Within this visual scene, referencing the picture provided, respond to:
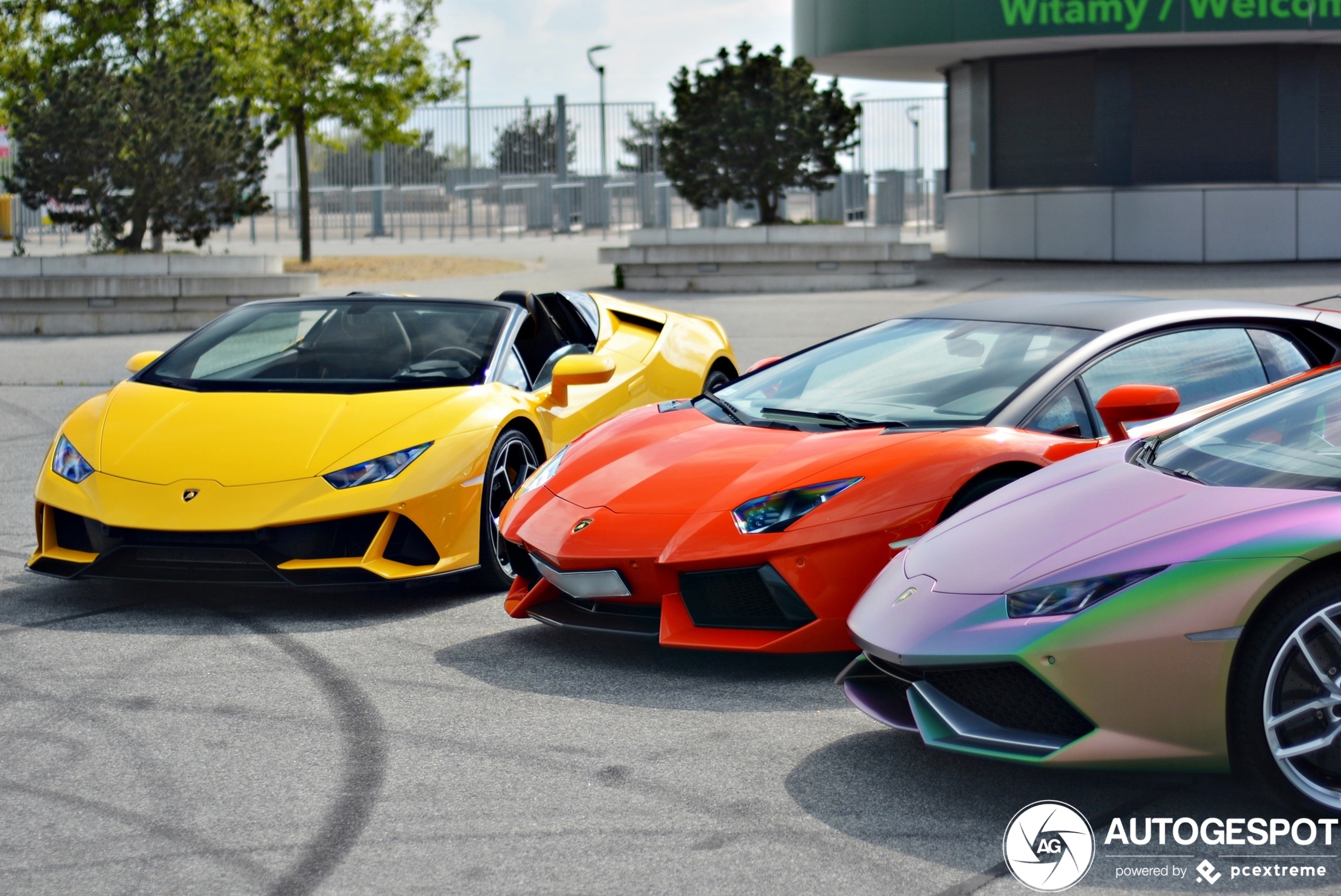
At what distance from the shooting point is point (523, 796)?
11.5ft

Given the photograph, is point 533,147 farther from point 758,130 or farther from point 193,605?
point 193,605

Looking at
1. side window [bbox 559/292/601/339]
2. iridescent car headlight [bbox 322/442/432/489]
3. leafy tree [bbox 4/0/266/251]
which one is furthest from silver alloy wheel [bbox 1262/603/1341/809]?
leafy tree [bbox 4/0/266/251]

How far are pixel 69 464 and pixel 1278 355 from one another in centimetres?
451

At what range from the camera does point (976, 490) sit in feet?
15.0

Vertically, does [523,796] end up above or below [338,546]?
below

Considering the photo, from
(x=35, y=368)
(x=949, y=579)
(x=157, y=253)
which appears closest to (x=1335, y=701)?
(x=949, y=579)

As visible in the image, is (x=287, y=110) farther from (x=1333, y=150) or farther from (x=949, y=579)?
(x=949, y=579)

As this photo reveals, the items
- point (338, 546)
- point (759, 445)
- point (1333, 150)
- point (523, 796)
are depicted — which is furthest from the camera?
point (1333, 150)

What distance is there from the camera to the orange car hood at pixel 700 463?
179 inches

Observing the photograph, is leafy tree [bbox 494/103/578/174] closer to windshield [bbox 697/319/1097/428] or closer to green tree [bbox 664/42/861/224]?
green tree [bbox 664/42/861/224]

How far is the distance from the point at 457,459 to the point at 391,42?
1941 cm

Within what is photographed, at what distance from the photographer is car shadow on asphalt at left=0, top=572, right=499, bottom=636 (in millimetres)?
5199

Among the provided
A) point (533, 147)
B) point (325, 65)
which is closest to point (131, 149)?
point (325, 65)

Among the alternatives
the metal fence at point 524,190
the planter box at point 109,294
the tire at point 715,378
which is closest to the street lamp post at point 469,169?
the metal fence at point 524,190
